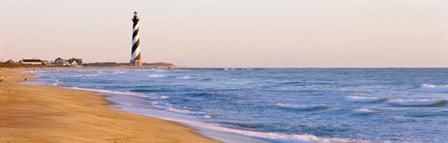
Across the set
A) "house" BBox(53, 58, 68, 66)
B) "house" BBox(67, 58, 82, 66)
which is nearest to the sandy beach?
"house" BBox(53, 58, 68, 66)

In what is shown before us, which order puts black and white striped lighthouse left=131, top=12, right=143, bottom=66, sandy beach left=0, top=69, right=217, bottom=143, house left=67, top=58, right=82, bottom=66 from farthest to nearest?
house left=67, top=58, right=82, bottom=66, black and white striped lighthouse left=131, top=12, right=143, bottom=66, sandy beach left=0, top=69, right=217, bottom=143

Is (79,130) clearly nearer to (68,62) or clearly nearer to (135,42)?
(135,42)

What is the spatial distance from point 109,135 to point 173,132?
2.80 m

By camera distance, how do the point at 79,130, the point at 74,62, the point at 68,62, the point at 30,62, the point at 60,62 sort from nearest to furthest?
the point at 79,130 < the point at 30,62 < the point at 60,62 < the point at 74,62 < the point at 68,62

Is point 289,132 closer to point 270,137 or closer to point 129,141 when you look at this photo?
point 270,137

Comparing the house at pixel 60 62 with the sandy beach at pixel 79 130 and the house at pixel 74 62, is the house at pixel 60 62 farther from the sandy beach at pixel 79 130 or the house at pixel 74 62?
the sandy beach at pixel 79 130

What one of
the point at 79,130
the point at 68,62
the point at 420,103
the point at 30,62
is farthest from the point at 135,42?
the point at 79,130

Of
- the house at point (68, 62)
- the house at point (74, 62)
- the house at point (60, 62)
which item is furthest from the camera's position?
the house at point (74, 62)

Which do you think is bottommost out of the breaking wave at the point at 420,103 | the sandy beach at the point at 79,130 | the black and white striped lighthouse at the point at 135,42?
the breaking wave at the point at 420,103

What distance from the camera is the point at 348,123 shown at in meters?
18.1

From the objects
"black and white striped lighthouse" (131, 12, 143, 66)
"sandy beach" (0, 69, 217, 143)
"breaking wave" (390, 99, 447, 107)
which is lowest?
"breaking wave" (390, 99, 447, 107)

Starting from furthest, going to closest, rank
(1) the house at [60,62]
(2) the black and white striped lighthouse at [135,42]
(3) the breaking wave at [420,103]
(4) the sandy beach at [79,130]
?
(1) the house at [60,62], (2) the black and white striped lighthouse at [135,42], (3) the breaking wave at [420,103], (4) the sandy beach at [79,130]

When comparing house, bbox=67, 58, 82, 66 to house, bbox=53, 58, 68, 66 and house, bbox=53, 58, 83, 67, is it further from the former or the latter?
house, bbox=53, 58, 68, 66

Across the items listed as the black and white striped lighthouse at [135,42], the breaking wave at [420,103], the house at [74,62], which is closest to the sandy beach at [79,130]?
the breaking wave at [420,103]
